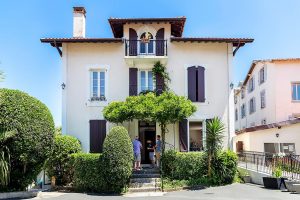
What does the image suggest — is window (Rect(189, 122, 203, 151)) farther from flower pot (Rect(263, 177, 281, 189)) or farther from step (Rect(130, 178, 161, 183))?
flower pot (Rect(263, 177, 281, 189))

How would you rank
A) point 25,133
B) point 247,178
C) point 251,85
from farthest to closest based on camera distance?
point 251,85
point 247,178
point 25,133

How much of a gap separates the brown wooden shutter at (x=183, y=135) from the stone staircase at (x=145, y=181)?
229 centimetres

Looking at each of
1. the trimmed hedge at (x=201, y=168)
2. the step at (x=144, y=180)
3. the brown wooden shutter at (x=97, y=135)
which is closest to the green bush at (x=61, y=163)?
the brown wooden shutter at (x=97, y=135)

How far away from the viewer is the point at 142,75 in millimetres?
23609

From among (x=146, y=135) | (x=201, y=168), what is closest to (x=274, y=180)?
(x=201, y=168)

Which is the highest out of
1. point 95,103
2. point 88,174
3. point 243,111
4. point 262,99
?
point 262,99

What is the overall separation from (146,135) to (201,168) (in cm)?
487

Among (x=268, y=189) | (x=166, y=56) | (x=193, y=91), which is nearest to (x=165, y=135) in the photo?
(x=193, y=91)

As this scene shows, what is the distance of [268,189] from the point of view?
722 inches

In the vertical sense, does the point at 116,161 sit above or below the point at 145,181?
above

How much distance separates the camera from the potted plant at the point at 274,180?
18172 millimetres

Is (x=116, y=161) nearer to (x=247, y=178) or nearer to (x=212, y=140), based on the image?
(x=212, y=140)

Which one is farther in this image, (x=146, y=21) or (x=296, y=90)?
(x=296, y=90)

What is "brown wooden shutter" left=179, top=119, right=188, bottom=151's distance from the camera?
22.7m
